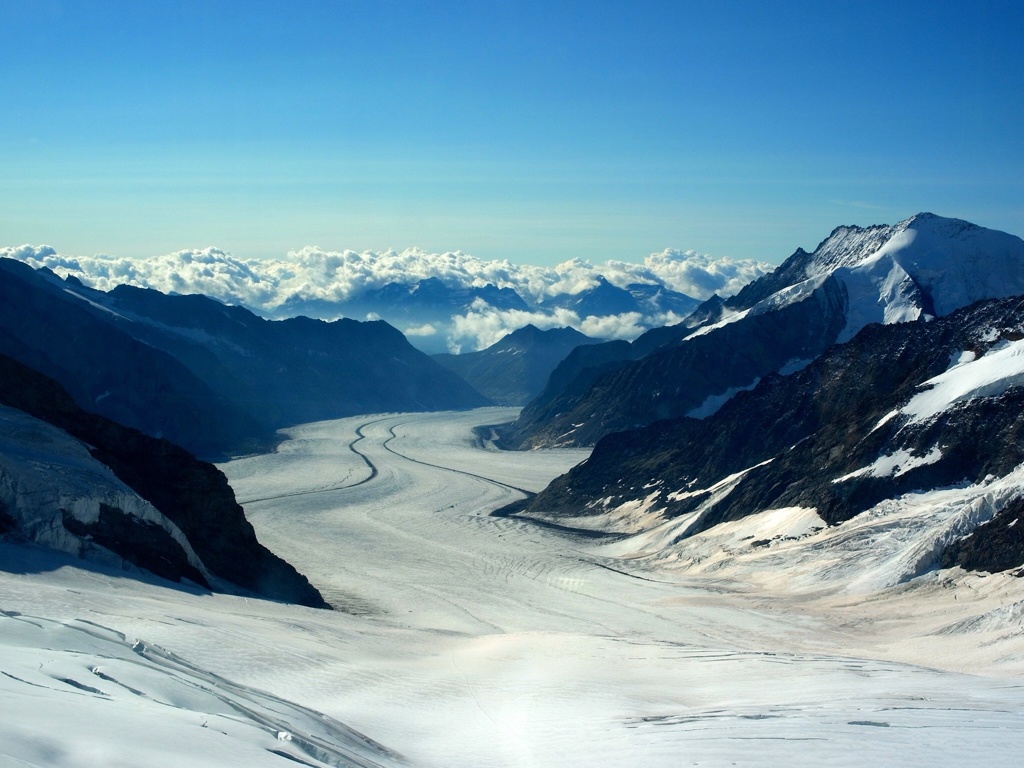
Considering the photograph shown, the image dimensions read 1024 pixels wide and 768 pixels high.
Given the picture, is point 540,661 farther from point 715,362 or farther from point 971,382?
point 715,362

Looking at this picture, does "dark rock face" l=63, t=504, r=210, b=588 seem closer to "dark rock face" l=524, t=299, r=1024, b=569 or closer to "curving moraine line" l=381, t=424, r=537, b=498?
"dark rock face" l=524, t=299, r=1024, b=569

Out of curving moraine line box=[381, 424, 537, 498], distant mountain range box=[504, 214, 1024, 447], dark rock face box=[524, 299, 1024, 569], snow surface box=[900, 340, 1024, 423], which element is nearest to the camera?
Answer: dark rock face box=[524, 299, 1024, 569]

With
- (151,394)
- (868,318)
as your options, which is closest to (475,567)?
(868,318)

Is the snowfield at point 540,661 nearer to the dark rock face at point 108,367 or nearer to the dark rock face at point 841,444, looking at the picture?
the dark rock face at point 841,444

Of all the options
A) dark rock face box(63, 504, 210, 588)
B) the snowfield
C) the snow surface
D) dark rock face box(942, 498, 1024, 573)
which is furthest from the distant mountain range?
dark rock face box(63, 504, 210, 588)

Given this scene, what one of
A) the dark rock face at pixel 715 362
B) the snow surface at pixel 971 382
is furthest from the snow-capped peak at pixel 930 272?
the snow surface at pixel 971 382

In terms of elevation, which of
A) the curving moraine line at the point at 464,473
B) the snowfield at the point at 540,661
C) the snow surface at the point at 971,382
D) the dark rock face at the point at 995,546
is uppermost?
the snow surface at the point at 971,382
